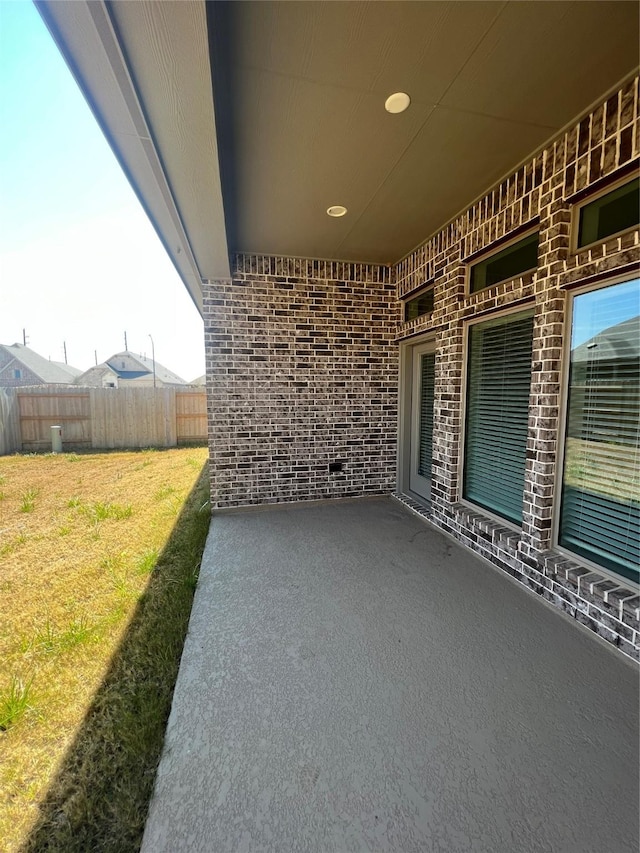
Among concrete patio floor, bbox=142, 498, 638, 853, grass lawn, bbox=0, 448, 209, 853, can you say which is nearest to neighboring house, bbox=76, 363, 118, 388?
grass lawn, bbox=0, 448, 209, 853

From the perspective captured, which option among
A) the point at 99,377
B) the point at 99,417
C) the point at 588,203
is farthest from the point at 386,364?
the point at 99,377

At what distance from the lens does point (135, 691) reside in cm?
177

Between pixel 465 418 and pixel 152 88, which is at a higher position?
pixel 152 88

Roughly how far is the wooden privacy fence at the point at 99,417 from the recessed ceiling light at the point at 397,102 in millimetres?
8864

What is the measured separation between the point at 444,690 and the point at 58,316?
5116 cm

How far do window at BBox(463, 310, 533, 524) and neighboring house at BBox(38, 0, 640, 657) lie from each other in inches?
0.8

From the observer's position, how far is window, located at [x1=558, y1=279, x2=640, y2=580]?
2010 mm

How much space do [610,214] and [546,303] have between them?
0.55 m

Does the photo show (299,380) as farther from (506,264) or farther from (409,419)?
(506,264)

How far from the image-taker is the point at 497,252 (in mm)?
2949

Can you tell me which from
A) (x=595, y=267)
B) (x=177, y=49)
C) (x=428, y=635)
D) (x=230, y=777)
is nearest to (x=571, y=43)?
(x=595, y=267)

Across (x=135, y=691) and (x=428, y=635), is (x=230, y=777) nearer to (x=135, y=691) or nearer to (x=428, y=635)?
(x=135, y=691)

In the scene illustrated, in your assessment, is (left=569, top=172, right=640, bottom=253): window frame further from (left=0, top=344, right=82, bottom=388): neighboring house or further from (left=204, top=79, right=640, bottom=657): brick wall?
(left=0, top=344, right=82, bottom=388): neighboring house

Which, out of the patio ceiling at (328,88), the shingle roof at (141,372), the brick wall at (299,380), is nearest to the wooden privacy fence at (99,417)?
the brick wall at (299,380)
